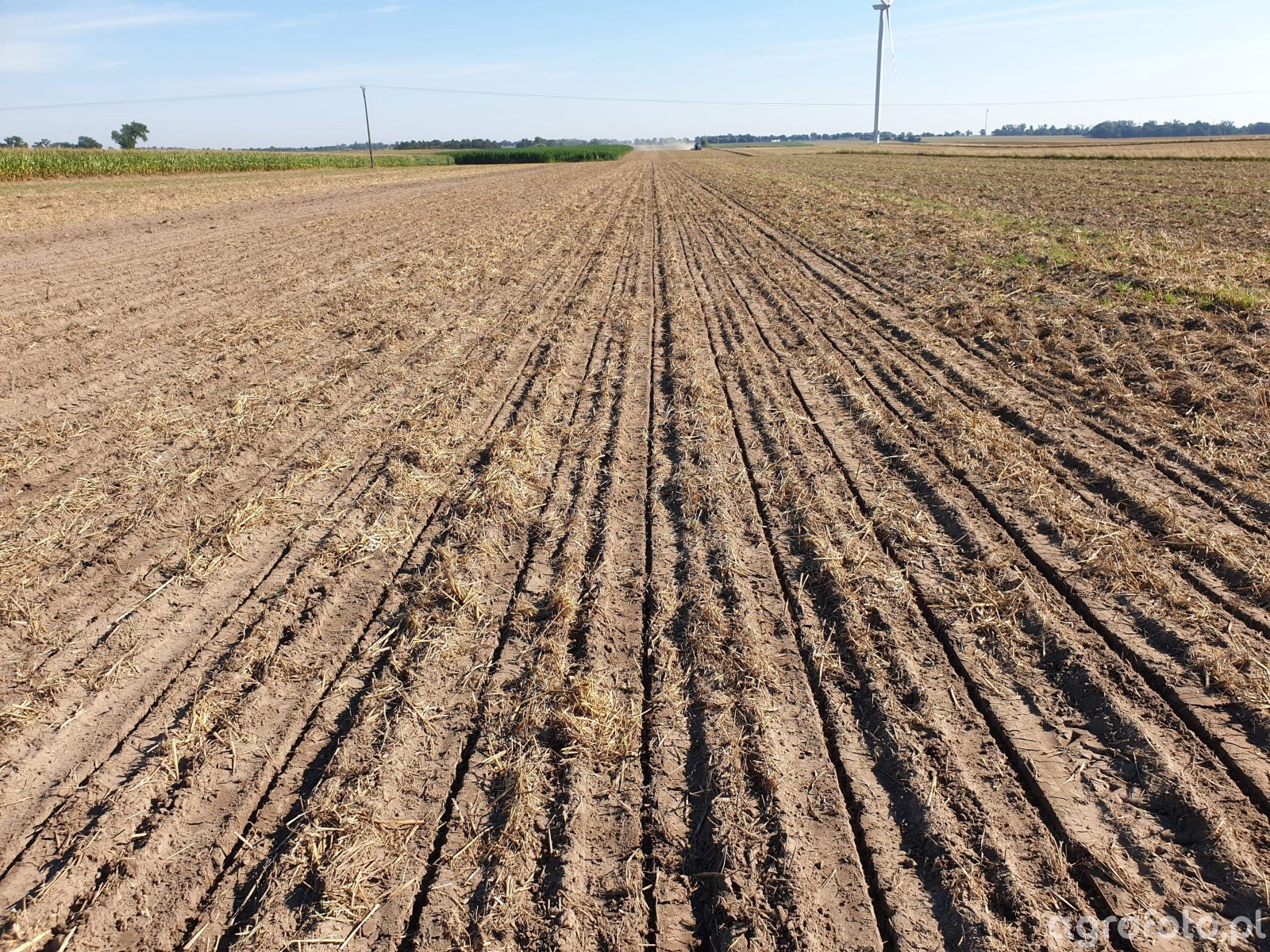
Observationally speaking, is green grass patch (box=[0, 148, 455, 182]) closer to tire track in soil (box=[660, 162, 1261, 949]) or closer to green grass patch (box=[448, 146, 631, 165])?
green grass patch (box=[448, 146, 631, 165])

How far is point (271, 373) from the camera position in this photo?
8.08m

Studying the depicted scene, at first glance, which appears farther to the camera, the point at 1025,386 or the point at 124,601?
the point at 1025,386

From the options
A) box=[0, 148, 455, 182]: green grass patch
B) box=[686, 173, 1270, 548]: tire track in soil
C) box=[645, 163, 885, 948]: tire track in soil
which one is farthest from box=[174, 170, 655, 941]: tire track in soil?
box=[0, 148, 455, 182]: green grass patch

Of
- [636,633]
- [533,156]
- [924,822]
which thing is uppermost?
[533,156]

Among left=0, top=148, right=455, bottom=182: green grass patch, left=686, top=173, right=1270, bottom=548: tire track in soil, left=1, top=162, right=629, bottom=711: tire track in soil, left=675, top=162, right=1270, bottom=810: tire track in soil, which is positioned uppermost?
left=0, top=148, right=455, bottom=182: green grass patch

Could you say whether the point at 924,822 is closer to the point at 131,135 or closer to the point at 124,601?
the point at 124,601

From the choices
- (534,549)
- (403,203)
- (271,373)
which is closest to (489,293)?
(271,373)

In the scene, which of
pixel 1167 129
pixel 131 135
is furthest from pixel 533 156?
pixel 1167 129

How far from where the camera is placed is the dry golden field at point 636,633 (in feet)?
8.60

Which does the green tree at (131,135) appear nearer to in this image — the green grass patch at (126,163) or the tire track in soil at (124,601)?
the green grass patch at (126,163)

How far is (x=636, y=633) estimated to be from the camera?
397 centimetres

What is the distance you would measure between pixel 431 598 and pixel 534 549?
0.79 metres

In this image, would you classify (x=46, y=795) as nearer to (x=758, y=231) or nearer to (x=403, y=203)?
(x=758, y=231)

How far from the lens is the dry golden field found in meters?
2.62
